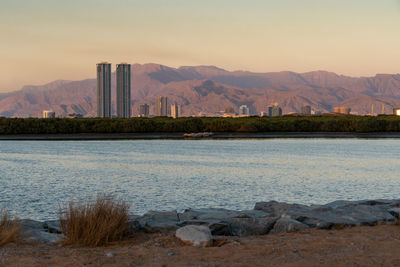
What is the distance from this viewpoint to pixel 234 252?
7.38 m

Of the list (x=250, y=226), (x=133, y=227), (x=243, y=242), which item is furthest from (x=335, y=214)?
(x=133, y=227)

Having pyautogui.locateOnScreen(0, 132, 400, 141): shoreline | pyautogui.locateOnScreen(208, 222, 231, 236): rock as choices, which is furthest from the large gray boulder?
pyautogui.locateOnScreen(0, 132, 400, 141): shoreline

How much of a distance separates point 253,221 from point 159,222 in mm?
1830

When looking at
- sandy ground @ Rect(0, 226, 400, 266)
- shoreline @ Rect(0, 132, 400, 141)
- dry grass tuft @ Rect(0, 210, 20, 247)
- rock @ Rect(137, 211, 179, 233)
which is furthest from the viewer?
shoreline @ Rect(0, 132, 400, 141)

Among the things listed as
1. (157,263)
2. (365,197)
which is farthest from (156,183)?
(157,263)

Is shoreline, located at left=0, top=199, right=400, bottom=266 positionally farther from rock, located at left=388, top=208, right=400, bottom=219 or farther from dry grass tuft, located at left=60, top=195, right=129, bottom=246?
dry grass tuft, located at left=60, top=195, right=129, bottom=246

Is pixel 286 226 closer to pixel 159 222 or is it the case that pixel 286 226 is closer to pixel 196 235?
pixel 196 235

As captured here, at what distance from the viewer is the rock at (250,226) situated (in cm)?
899

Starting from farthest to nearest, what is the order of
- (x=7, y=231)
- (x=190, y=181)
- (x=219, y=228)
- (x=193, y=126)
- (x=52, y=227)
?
1. (x=193, y=126)
2. (x=190, y=181)
3. (x=52, y=227)
4. (x=219, y=228)
5. (x=7, y=231)

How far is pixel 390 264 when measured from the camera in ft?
22.1

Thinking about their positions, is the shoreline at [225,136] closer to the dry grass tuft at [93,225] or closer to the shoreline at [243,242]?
the shoreline at [243,242]

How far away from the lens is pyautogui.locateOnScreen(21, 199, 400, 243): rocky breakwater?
8969 mm

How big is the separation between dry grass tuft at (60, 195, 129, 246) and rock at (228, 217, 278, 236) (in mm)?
2041

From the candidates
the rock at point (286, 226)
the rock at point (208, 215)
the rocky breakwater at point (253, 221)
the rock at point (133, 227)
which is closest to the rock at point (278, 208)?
the rocky breakwater at point (253, 221)
